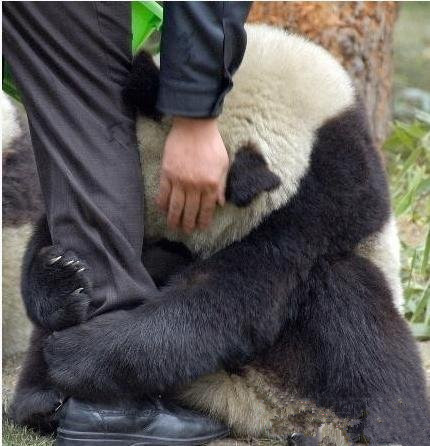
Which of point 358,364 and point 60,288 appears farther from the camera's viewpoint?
point 358,364

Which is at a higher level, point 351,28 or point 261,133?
point 261,133

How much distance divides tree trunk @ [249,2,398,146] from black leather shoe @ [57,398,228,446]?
225 centimetres

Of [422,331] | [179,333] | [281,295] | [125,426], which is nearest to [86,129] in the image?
[179,333]

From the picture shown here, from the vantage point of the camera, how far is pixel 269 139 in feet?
9.24

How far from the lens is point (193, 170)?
265 cm

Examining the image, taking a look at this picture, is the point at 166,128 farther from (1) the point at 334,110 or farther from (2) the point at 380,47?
(2) the point at 380,47

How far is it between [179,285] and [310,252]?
38 cm

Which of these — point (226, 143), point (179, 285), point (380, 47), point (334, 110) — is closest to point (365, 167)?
point (334, 110)

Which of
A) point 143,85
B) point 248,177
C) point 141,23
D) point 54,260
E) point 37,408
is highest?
point 141,23

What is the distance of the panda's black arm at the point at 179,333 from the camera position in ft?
9.10

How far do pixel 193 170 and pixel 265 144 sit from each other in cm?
27

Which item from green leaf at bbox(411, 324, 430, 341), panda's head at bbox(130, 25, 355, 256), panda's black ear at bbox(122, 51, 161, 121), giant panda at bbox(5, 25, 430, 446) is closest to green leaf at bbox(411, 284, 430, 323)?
green leaf at bbox(411, 324, 430, 341)

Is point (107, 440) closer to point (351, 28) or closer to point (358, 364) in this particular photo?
point (358, 364)

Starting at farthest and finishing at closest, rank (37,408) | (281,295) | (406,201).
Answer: (406,201) < (37,408) < (281,295)
